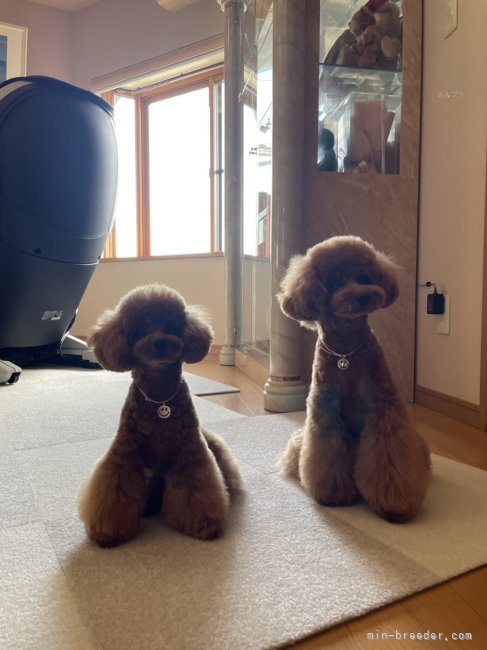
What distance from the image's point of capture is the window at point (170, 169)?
4.12 metres

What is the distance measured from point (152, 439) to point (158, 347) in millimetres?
193

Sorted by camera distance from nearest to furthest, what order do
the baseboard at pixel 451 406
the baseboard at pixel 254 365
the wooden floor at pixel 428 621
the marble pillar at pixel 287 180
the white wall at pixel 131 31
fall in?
the wooden floor at pixel 428 621, the baseboard at pixel 451 406, the marble pillar at pixel 287 180, the baseboard at pixel 254 365, the white wall at pixel 131 31

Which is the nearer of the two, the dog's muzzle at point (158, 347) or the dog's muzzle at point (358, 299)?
the dog's muzzle at point (158, 347)

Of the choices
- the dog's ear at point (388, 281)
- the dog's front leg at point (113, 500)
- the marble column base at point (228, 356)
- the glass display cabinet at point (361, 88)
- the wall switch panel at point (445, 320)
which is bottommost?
the marble column base at point (228, 356)

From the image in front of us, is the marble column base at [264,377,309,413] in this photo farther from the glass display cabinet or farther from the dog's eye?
the dog's eye

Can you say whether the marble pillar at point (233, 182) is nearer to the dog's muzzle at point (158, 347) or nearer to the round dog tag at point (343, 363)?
the round dog tag at point (343, 363)

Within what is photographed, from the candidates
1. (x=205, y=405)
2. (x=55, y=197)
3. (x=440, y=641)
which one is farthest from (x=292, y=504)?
(x=55, y=197)

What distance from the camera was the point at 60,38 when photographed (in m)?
4.44

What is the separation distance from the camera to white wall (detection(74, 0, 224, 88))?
3803 millimetres

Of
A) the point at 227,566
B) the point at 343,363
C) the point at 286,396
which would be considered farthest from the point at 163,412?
the point at 286,396

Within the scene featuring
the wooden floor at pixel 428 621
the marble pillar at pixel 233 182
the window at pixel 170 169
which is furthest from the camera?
the window at pixel 170 169

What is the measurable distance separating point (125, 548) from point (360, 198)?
1.64 metres

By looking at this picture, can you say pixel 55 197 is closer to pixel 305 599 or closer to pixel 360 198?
pixel 360 198

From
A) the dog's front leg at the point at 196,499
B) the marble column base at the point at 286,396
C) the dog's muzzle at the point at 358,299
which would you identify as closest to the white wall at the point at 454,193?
the marble column base at the point at 286,396
